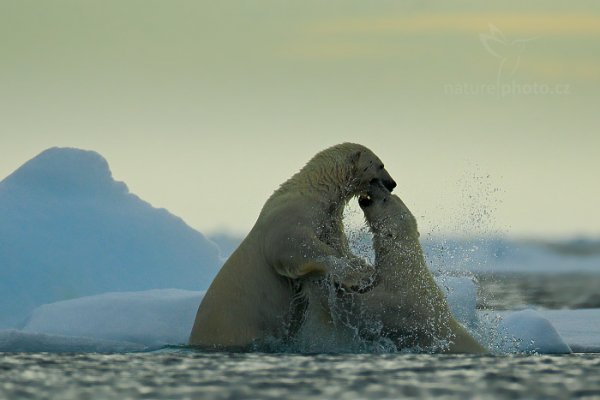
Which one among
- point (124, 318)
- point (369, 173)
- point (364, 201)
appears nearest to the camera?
point (364, 201)

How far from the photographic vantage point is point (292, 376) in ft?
28.1

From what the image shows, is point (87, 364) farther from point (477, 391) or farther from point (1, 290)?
point (1, 290)

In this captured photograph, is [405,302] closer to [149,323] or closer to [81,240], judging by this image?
[149,323]

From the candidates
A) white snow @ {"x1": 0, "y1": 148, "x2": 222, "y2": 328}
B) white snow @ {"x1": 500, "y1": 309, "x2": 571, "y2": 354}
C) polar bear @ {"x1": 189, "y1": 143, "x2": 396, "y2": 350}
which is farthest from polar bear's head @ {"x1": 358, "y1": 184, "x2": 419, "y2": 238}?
white snow @ {"x1": 0, "y1": 148, "x2": 222, "y2": 328}

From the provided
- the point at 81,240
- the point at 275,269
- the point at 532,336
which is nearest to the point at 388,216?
the point at 275,269

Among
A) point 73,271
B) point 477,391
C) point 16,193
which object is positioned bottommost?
point 477,391

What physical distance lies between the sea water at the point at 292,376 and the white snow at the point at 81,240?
6953 millimetres

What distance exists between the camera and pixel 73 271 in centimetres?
1712

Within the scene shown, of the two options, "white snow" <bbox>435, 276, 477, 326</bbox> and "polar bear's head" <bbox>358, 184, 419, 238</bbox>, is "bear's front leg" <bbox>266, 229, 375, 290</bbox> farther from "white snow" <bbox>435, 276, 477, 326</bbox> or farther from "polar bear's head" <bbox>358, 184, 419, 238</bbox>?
"white snow" <bbox>435, 276, 477, 326</bbox>

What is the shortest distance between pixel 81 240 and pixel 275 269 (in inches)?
289

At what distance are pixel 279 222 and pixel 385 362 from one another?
5.87 ft

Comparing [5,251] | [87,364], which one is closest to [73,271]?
[5,251]

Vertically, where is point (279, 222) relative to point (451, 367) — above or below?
above

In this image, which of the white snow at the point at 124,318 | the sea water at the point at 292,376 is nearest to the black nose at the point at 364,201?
the sea water at the point at 292,376
